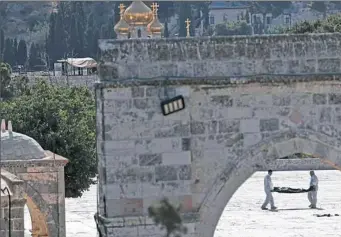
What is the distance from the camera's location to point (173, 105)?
20828mm

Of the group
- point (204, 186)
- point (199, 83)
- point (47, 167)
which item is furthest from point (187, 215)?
point (47, 167)

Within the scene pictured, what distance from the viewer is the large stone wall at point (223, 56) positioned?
821 inches

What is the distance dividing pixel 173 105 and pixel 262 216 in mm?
17992

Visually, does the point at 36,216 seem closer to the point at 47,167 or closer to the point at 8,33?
the point at 47,167

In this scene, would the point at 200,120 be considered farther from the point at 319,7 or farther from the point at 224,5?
the point at 224,5

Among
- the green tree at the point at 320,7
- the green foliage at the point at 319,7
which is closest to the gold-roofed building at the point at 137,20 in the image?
the green tree at the point at 320,7

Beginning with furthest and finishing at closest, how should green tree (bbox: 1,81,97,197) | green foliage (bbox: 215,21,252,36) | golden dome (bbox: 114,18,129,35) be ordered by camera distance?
green foliage (bbox: 215,21,252,36) < green tree (bbox: 1,81,97,197) < golden dome (bbox: 114,18,129,35)

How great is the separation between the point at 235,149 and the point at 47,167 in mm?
5377

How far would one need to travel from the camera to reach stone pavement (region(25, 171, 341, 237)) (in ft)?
113

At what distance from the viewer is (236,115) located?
2094 centimetres

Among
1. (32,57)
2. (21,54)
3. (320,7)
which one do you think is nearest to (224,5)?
(320,7)

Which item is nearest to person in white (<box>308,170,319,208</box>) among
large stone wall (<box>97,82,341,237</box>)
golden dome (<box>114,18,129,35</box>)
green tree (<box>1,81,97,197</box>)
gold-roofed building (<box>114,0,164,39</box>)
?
green tree (<box>1,81,97,197</box>)

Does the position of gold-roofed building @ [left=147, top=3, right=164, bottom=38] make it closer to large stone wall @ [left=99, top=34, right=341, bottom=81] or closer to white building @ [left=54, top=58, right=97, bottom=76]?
large stone wall @ [left=99, top=34, right=341, bottom=81]

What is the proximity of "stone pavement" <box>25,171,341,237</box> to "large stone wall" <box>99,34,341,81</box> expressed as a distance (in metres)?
12.2
